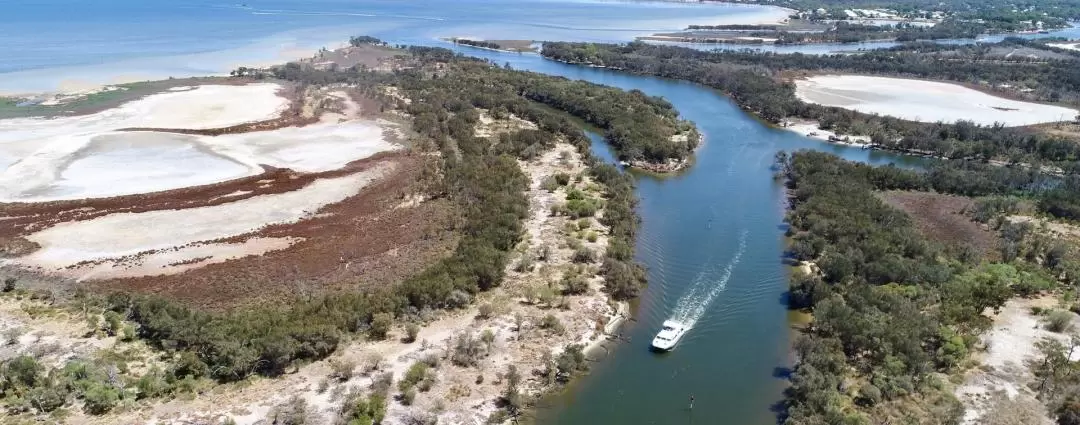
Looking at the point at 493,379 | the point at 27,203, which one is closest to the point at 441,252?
the point at 493,379

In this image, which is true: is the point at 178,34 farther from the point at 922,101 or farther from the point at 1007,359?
the point at 1007,359

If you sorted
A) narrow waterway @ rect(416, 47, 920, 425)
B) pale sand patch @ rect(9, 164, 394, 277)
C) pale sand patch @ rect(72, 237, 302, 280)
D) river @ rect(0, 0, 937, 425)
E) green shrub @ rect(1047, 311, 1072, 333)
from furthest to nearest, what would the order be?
pale sand patch @ rect(9, 164, 394, 277), pale sand patch @ rect(72, 237, 302, 280), green shrub @ rect(1047, 311, 1072, 333), river @ rect(0, 0, 937, 425), narrow waterway @ rect(416, 47, 920, 425)

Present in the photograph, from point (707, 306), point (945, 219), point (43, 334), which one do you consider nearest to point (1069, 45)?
point (945, 219)

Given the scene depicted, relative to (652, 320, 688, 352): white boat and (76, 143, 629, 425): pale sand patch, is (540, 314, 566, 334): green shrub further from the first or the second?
(652, 320, 688, 352): white boat

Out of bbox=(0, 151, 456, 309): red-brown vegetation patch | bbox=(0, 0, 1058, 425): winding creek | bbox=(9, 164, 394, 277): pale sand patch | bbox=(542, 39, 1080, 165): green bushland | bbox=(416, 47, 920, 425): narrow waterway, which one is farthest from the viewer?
bbox=(542, 39, 1080, 165): green bushland

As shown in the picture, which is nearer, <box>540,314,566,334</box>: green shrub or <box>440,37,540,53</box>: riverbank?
<box>540,314,566,334</box>: green shrub

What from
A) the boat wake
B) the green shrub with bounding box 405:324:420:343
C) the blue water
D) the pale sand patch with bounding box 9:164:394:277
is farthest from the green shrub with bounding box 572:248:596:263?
the blue water
